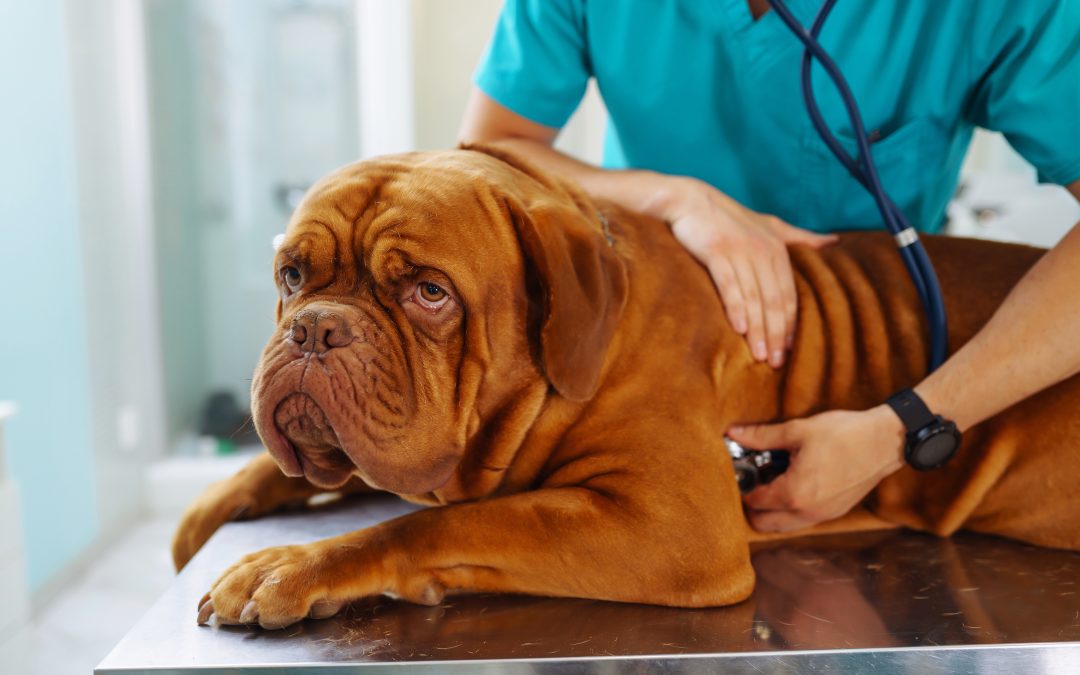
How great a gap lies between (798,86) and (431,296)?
2.52ft

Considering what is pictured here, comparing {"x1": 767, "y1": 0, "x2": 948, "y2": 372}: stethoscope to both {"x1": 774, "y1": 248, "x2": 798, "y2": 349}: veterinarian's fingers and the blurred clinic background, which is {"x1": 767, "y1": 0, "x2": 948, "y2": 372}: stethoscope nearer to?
{"x1": 774, "y1": 248, "x2": 798, "y2": 349}: veterinarian's fingers

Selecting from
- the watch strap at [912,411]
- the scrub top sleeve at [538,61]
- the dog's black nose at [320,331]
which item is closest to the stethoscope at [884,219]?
the watch strap at [912,411]

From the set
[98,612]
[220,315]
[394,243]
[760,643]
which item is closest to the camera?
[760,643]

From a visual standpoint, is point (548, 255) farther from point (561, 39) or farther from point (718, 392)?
point (561, 39)

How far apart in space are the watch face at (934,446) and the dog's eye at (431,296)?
0.64m

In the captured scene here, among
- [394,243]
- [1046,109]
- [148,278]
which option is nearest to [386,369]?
[394,243]

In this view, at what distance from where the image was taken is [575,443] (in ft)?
3.95

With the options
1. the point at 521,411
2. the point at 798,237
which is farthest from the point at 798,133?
the point at 521,411

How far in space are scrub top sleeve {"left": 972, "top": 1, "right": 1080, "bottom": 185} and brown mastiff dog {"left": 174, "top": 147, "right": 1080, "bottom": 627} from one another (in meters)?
0.34

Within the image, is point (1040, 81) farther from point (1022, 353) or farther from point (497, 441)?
point (497, 441)

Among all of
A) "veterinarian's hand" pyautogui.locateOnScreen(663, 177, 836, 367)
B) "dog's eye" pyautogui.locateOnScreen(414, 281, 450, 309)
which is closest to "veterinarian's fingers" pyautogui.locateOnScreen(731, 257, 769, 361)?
"veterinarian's hand" pyautogui.locateOnScreen(663, 177, 836, 367)

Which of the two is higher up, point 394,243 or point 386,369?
point 394,243

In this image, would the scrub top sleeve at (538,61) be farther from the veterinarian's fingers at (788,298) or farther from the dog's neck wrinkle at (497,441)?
the dog's neck wrinkle at (497,441)

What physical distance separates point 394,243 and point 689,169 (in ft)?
2.59
